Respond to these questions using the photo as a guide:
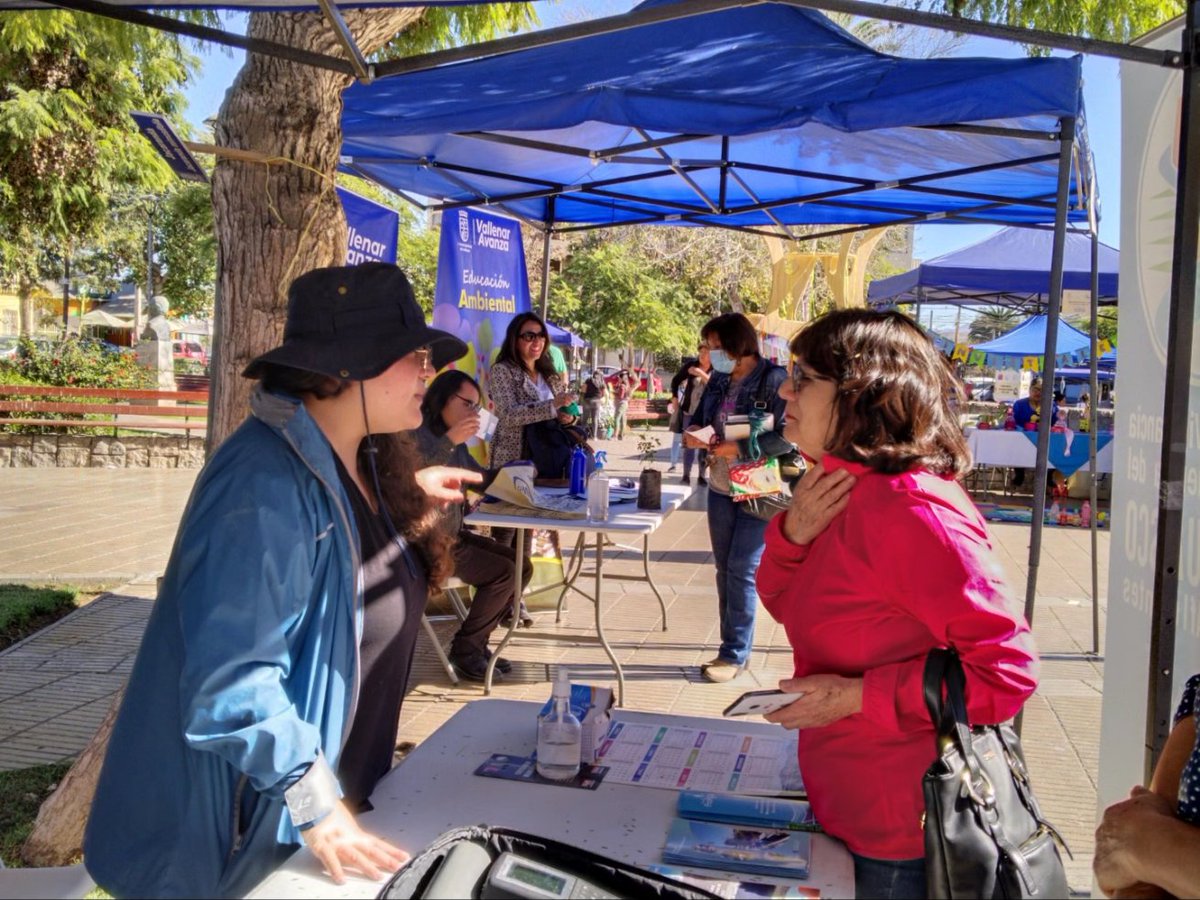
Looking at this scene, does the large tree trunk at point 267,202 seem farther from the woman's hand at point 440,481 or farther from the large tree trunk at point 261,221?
the woman's hand at point 440,481

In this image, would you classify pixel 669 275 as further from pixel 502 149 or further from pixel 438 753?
pixel 438 753

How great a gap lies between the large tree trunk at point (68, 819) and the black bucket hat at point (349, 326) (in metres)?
2.03

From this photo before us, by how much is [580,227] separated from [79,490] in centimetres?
734

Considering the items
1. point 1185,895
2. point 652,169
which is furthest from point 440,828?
point 652,169

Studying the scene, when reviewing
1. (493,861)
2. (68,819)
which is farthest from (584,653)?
(493,861)

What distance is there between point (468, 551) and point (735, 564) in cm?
138

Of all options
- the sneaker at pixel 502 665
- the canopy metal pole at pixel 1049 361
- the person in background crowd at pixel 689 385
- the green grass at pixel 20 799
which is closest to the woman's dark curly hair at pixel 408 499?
the green grass at pixel 20 799

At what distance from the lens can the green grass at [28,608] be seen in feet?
19.2

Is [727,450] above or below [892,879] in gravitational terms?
above

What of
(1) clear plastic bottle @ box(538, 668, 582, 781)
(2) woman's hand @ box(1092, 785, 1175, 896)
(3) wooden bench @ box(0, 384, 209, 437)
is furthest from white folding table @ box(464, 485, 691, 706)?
(3) wooden bench @ box(0, 384, 209, 437)

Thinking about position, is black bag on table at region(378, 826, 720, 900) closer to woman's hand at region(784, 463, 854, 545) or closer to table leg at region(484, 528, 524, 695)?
woman's hand at region(784, 463, 854, 545)

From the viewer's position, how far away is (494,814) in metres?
1.68

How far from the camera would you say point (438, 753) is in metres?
1.92

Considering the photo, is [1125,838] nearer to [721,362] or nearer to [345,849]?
[345,849]
